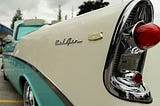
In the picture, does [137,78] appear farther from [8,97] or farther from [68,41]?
[8,97]

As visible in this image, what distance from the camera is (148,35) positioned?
70.7 inches

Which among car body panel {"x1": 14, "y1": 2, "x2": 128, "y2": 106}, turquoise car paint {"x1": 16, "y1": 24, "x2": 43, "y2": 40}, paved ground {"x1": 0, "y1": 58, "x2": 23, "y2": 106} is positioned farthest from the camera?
turquoise car paint {"x1": 16, "y1": 24, "x2": 43, "y2": 40}

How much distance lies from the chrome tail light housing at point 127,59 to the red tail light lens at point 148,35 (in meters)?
0.04

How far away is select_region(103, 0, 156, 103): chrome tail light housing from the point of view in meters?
1.84

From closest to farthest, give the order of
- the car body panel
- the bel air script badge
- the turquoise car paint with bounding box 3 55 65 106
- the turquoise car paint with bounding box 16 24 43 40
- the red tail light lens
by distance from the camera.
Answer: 1. the red tail light lens
2. the car body panel
3. the bel air script badge
4. the turquoise car paint with bounding box 3 55 65 106
5. the turquoise car paint with bounding box 16 24 43 40

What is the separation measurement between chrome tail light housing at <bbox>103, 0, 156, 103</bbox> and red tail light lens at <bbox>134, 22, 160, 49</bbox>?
4 centimetres

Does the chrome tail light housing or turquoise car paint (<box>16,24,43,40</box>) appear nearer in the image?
the chrome tail light housing

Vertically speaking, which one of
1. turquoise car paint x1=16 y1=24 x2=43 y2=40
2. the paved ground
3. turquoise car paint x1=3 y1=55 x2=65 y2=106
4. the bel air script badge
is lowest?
the paved ground

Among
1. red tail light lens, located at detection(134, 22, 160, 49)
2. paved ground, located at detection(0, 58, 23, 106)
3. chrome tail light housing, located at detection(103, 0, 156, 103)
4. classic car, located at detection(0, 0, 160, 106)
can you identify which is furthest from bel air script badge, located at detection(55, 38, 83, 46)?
paved ground, located at detection(0, 58, 23, 106)

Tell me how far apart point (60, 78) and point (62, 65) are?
11 centimetres

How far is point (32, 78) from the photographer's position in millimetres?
3488

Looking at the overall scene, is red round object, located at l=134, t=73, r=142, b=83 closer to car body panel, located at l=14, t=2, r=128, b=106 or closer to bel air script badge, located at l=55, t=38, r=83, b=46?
car body panel, located at l=14, t=2, r=128, b=106

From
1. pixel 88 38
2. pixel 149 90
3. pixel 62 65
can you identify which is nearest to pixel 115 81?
pixel 149 90

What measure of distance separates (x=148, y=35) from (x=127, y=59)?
21cm
